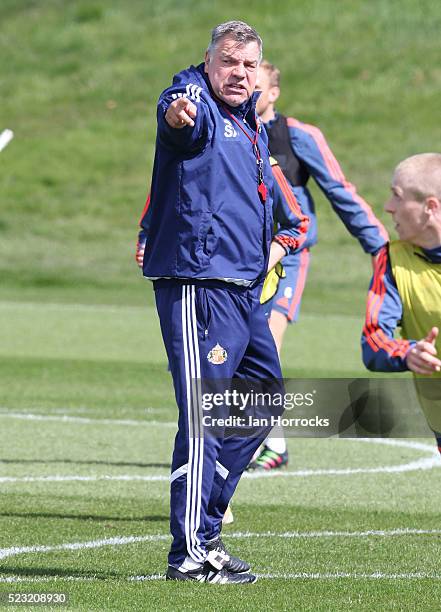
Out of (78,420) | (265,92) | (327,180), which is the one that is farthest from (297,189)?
(78,420)

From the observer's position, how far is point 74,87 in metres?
45.4

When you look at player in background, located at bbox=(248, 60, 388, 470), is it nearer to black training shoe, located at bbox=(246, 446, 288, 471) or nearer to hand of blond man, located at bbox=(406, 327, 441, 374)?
black training shoe, located at bbox=(246, 446, 288, 471)

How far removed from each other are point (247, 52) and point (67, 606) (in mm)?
2267

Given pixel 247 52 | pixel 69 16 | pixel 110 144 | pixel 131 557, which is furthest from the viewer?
pixel 69 16

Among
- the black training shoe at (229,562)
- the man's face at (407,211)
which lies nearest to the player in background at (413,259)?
the man's face at (407,211)

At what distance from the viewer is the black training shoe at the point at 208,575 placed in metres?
6.25

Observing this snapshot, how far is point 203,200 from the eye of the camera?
20.0ft

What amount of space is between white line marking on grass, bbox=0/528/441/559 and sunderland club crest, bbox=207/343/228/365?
1.44 meters

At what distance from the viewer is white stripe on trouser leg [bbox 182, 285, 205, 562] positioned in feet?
20.4

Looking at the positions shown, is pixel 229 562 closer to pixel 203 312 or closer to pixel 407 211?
pixel 203 312

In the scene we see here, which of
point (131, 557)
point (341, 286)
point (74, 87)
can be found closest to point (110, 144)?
point (74, 87)

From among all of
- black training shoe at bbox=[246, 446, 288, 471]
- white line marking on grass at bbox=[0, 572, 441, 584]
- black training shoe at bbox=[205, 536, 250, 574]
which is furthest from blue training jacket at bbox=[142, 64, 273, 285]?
black training shoe at bbox=[246, 446, 288, 471]

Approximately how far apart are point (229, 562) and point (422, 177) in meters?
1.75

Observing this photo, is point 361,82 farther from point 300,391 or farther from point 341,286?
point 300,391
